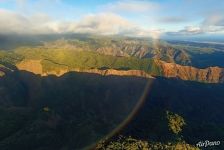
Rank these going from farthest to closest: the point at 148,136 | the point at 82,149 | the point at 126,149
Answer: the point at 148,136 < the point at 82,149 < the point at 126,149

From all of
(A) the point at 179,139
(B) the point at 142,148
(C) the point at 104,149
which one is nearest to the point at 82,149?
(C) the point at 104,149

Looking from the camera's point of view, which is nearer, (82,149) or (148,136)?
(82,149)

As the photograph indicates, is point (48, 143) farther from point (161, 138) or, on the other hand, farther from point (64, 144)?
point (161, 138)

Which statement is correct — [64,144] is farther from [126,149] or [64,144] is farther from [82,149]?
[126,149]

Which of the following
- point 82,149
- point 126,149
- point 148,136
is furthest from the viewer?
point 148,136

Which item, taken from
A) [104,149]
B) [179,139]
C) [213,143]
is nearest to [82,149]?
[104,149]

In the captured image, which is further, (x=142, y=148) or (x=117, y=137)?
(x=117, y=137)

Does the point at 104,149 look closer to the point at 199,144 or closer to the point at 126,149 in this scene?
the point at 126,149

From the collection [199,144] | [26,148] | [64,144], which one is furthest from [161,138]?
[26,148]
